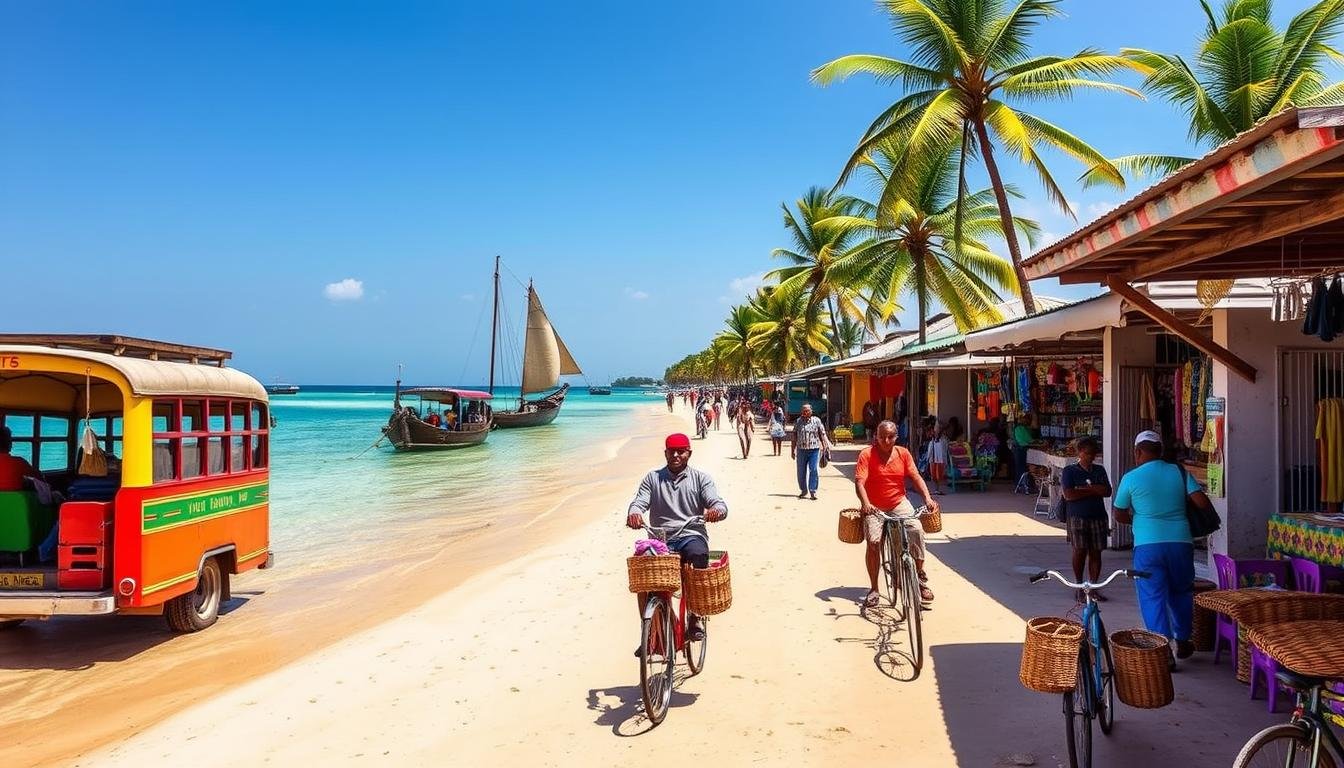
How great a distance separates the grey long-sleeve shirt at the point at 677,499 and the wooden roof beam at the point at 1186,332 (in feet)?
12.6

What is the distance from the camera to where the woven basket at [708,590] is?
4.82 metres

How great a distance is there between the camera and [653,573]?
4613mm

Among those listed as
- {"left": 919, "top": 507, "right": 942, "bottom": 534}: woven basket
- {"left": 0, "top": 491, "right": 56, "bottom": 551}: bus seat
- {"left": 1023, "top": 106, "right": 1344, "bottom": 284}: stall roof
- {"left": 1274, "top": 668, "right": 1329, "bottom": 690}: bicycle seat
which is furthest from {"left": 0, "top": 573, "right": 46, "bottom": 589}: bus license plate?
{"left": 1023, "top": 106, "right": 1344, "bottom": 284}: stall roof

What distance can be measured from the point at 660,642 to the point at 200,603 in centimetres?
529

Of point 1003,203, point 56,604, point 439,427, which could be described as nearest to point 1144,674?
point 56,604

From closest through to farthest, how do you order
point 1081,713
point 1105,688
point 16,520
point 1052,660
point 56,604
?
point 1052,660 < point 1081,713 < point 1105,688 < point 56,604 < point 16,520

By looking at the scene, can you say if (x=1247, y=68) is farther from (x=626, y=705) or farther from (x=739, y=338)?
(x=739, y=338)

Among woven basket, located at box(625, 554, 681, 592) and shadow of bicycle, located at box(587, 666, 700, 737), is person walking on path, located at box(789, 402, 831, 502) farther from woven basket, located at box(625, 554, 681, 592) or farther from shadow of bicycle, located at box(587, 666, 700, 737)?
woven basket, located at box(625, 554, 681, 592)

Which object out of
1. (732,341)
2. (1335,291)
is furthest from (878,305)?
(732,341)

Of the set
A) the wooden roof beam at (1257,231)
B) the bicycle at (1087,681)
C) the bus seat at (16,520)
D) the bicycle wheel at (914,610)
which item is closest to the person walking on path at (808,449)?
the wooden roof beam at (1257,231)

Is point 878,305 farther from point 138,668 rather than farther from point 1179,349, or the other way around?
point 138,668

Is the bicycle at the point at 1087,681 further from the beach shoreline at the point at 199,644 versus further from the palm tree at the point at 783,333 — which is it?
the palm tree at the point at 783,333

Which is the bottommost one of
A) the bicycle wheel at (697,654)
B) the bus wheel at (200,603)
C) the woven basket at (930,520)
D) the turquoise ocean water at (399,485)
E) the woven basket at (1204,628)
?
the turquoise ocean water at (399,485)

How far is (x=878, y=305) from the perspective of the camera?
25312mm
